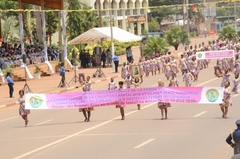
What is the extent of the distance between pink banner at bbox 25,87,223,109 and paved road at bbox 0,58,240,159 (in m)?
0.63

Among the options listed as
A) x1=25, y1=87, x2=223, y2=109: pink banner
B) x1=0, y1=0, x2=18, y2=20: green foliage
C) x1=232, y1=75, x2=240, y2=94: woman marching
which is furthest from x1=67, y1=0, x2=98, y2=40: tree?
x1=25, y1=87, x2=223, y2=109: pink banner

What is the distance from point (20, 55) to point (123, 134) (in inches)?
1179

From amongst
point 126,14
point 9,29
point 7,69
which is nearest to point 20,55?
point 7,69

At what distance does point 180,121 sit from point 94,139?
13.2 ft

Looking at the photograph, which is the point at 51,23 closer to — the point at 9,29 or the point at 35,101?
the point at 9,29

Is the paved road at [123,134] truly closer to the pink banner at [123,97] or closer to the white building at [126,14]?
the pink banner at [123,97]

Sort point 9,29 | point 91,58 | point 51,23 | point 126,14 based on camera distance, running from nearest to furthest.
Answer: point 91,58, point 51,23, point 9,29, point 126,14

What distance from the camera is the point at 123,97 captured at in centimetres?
2502

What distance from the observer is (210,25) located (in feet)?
441

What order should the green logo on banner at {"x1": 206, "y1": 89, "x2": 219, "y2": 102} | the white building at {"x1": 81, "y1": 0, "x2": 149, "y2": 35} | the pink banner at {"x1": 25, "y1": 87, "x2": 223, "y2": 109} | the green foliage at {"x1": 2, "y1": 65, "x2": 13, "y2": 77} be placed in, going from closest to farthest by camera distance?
the green logo on banner at {"x1": 206, "y1": 89, "x2": 219, "y2": 102} < the pink banner at {"x1": 25, "y1": 87, "x2": 223, "y2": 109} < the green foliage at {"x1": 2, "y1": 65, "x2": 13, "y2": 77} < the white building at {"x1": 81, "y1": 0, "x2": 149, "y2": 35}

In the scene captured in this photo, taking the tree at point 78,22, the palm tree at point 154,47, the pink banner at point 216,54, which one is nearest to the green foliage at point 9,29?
the tree at point 78,22

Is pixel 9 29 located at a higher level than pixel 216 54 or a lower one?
higher

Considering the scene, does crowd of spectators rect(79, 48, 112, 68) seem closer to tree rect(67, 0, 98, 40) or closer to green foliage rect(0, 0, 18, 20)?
green foliage rect(0, 0, 18, 20)

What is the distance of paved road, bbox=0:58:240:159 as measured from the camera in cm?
1786
